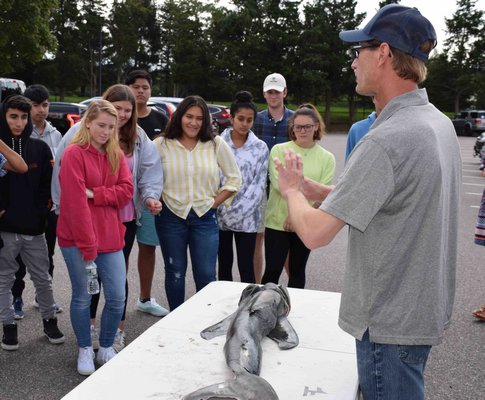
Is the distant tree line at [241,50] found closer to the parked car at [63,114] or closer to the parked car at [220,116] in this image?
the parked car at [220,116]

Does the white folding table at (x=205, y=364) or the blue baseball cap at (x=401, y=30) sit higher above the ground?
the blue baseball cap at (x=401, y=30)

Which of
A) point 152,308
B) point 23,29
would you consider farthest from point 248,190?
point 23,29

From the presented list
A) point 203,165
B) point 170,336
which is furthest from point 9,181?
point 170,336

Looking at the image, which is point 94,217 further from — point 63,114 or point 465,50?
point 465,50

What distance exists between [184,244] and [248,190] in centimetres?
87

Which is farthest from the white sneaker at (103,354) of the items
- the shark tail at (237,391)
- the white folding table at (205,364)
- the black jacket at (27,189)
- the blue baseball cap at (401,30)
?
the blue baseball cap at (401,30)

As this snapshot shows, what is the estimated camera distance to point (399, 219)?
1.72m

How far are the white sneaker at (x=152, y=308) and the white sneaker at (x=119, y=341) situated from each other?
0.61 metres

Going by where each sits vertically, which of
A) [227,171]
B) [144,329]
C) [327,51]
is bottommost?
[144,329]

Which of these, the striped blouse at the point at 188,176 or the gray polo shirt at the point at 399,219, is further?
the striped blouse at the point at 188,176

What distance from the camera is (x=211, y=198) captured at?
431 centimetres

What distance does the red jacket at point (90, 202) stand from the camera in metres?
3.52

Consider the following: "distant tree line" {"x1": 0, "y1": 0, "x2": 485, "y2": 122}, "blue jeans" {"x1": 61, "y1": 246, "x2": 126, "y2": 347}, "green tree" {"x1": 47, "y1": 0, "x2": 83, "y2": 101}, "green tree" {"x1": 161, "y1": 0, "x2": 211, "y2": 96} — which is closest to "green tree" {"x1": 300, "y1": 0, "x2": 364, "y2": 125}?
"distant tree line" {"x1": 0, "y1": 0, "x2": 485, "y2": 122}

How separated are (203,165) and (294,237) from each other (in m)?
1.03
